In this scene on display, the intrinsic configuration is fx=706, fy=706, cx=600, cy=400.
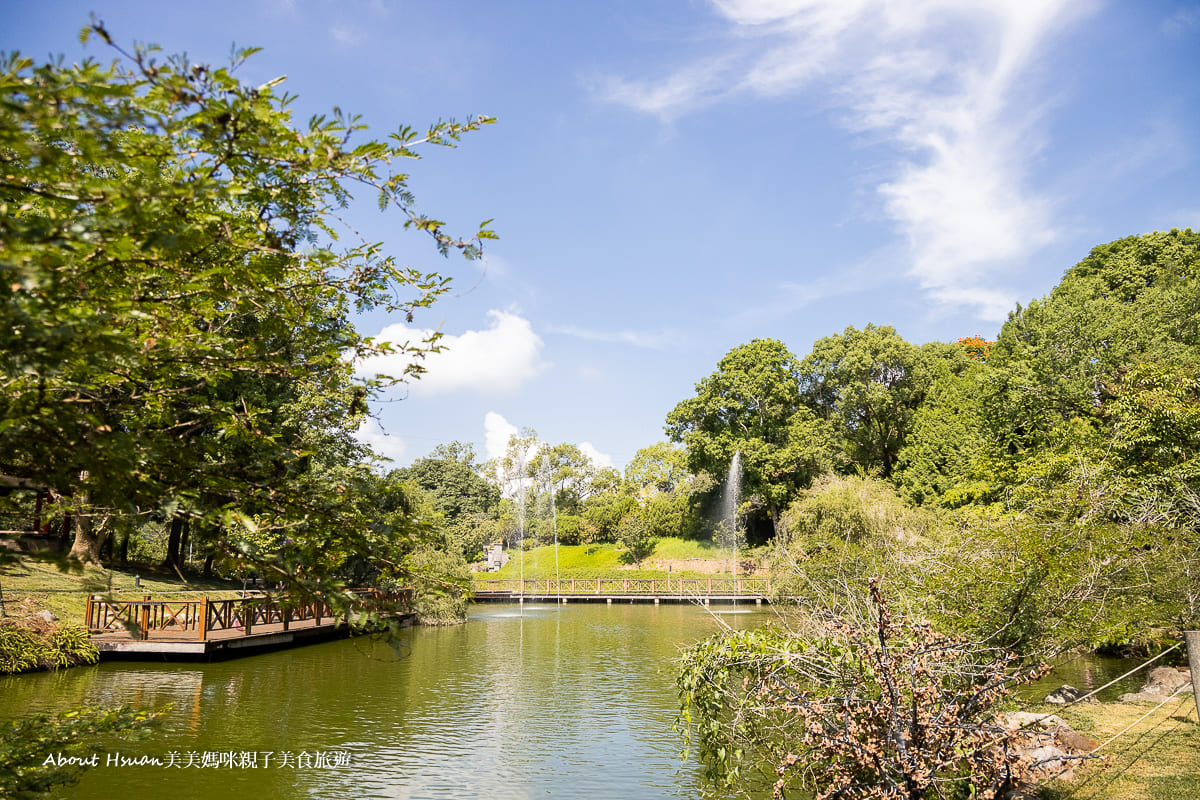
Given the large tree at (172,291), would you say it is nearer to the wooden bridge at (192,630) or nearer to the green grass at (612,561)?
the wooden bridge at (192,630)

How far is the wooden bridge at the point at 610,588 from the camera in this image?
3506cm

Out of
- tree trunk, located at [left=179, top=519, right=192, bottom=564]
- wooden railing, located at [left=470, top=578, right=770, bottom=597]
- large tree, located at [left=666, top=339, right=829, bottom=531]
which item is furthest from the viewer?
large tree, located at [left=666, top=339, right=829, bottom=531]

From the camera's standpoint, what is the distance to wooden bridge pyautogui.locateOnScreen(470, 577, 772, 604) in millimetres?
35062

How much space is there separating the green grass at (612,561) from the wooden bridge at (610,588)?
2155 mm

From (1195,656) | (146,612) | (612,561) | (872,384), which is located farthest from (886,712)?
(612,561)

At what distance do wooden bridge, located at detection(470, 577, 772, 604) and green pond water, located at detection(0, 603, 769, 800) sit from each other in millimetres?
17192

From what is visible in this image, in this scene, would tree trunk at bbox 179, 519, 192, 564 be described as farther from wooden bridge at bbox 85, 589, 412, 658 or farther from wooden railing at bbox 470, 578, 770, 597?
wooden railing at bbox 470, 578, 770, 597

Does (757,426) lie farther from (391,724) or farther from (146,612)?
(391,724)

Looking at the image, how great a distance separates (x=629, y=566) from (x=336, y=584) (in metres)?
42.7

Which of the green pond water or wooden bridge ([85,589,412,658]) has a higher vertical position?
wooden bridge ([85,589,412,658])

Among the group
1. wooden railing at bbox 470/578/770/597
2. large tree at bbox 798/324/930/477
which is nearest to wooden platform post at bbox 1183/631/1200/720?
wooden railing at bbox 470/578/770/597

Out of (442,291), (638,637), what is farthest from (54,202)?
(638,637)

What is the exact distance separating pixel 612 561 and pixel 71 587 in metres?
43.3

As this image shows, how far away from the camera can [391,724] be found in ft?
36.2
